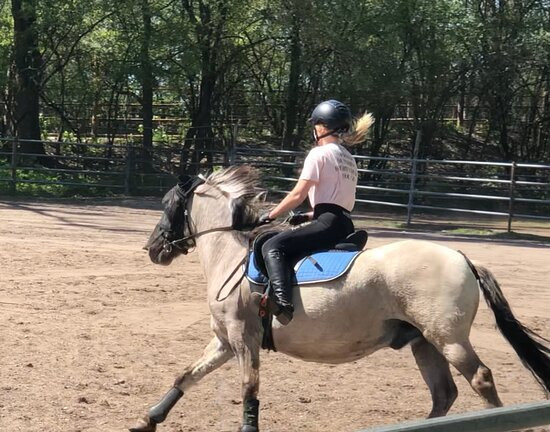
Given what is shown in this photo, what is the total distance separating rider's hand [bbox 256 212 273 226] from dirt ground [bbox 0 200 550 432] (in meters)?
1.41

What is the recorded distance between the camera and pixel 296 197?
5078 millimetres

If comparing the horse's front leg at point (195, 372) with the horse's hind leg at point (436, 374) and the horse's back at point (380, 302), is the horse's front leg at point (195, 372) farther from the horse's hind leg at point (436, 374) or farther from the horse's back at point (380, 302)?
the horse's hind leg at point (436, 374)

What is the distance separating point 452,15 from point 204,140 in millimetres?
8963

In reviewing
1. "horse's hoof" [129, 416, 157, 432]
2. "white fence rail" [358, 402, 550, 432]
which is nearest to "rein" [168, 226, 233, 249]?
"horse's hoof" [129, 416, 157, 432]

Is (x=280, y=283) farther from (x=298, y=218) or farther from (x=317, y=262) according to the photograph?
(x=298, y=218)

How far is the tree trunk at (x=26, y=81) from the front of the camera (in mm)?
23894

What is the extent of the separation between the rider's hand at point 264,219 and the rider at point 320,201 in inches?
6.8

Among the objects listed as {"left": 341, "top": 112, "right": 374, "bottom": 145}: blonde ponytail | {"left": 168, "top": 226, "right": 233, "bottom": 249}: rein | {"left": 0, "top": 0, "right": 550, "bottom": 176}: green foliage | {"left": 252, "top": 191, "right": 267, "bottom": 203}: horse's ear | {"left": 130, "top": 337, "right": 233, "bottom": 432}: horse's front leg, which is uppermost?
{"left": 0, "top": 0, "right": 550, "bottom": 176}: green foliage

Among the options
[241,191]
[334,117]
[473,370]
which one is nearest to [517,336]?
[473,370]

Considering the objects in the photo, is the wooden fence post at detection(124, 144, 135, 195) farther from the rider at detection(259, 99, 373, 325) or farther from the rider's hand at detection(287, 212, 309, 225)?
the rider at detection(259, 99, 373, 325)

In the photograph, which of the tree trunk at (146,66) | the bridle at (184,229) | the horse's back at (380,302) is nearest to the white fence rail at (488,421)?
the horse's back at (380,302)

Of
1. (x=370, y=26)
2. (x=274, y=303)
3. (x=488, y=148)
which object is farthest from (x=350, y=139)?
(x=488, y=148)

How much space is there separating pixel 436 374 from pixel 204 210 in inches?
80.5

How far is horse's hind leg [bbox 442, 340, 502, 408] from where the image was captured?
15.3ft
